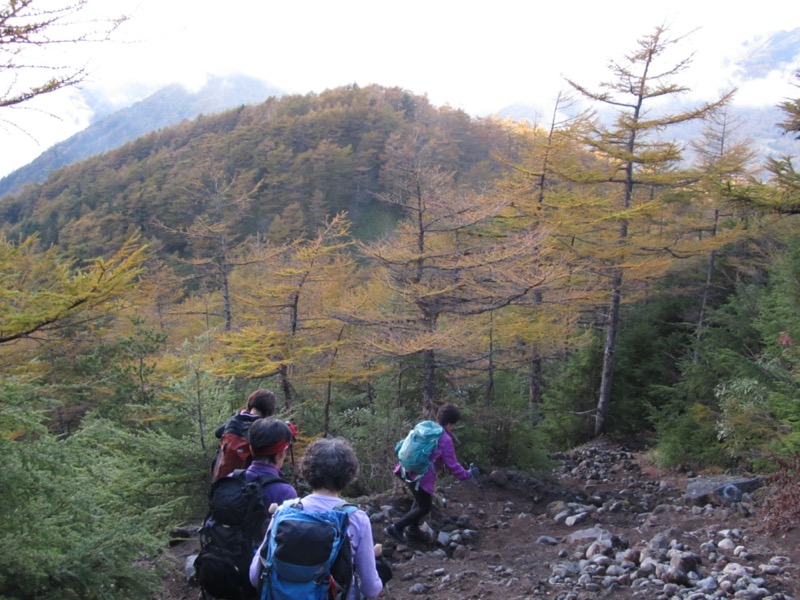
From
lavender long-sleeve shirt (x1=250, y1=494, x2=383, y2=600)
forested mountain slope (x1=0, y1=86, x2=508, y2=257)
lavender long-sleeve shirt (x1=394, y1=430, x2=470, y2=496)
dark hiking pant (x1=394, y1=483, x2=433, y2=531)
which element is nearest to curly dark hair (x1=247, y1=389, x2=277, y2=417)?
lavender long-sleeve shirt (x1=250, y1=494, x2=383, y2=600)

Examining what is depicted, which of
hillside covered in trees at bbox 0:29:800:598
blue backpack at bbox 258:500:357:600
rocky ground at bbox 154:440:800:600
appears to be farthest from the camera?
rocky ground at bbox 154:440:800:600

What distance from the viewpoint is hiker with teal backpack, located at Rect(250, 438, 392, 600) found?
7.62ft

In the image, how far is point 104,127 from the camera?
452 ft

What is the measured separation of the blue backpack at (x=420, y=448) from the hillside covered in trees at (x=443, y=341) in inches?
87.9

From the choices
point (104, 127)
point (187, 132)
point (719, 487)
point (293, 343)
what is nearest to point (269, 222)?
point (187, 132)

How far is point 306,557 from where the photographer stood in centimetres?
232

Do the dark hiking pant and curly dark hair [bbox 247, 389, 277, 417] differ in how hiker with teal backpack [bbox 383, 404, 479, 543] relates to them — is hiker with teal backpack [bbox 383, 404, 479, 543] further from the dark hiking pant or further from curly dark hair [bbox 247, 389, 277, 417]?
curly dark hair [bbox 247, 389, 277, 417]

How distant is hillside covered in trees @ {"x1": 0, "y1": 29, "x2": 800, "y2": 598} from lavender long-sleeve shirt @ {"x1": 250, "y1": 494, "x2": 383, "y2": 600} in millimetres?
1470

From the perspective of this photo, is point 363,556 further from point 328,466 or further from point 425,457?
point 425,457

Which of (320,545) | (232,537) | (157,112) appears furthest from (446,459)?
(157,112)

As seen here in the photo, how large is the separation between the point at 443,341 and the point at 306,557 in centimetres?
571

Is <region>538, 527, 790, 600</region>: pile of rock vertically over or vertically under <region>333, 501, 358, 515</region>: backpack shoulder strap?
under

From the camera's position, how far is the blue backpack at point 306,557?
2318mm

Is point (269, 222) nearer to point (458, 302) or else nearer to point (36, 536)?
point (458, 302)
